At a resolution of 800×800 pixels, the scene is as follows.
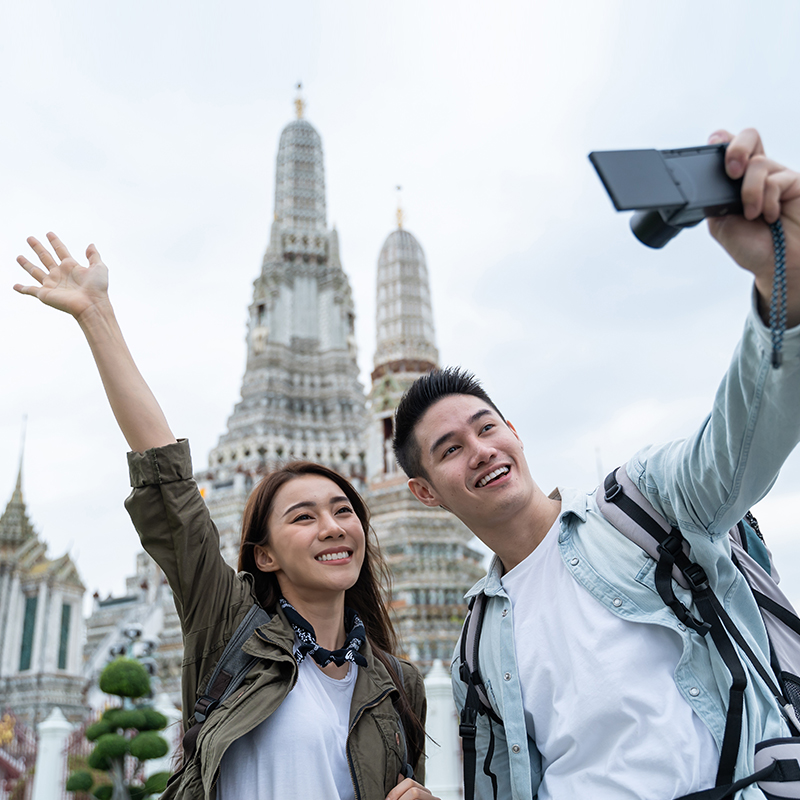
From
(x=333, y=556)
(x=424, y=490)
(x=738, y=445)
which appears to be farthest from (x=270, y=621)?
(x=738, y=445)

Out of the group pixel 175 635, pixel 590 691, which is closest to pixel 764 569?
pixel 590 691

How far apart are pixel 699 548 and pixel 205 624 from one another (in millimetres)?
1389

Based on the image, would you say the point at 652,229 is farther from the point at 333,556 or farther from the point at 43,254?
the point at 43,254

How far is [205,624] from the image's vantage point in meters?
2.27

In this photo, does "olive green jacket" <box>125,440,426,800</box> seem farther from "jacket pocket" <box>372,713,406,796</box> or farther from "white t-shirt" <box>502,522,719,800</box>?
"white t-shirt" <box>502,522,719,800</box>

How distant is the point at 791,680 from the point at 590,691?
1.57ft

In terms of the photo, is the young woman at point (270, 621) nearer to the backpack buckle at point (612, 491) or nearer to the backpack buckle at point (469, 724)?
the backpack buckle at point (469, 724)

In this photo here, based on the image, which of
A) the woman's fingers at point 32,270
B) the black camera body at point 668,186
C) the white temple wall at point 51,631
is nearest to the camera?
the black camera body at point 668,186

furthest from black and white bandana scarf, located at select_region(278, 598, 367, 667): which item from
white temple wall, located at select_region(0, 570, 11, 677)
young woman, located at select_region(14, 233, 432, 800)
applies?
white temple wall, located at select_region(0, 570, 11, 677)

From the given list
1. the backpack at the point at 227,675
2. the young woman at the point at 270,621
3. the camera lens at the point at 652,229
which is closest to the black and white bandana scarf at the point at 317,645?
the young woman at the point at 270,621

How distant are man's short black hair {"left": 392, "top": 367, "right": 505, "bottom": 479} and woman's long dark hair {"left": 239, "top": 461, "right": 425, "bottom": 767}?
0.97ft

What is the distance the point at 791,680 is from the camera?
1.87m

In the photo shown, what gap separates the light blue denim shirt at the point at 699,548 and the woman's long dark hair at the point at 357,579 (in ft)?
1.15

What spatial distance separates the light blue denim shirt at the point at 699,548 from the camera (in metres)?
1.61
